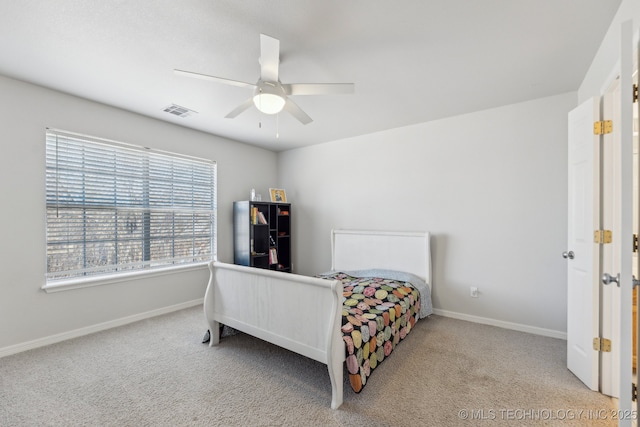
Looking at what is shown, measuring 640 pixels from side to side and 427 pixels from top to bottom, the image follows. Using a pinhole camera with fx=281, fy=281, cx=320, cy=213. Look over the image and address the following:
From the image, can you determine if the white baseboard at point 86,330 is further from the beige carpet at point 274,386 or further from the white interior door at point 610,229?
the white interior door at point 610,229

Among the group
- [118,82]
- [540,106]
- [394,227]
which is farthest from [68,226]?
[540,106]

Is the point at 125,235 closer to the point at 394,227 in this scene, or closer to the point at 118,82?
the point at 118,82

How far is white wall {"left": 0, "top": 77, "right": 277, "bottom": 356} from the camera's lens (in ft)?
8.37

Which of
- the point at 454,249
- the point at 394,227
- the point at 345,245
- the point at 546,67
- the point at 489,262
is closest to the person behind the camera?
A: the point at 546,67

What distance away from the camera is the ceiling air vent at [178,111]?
10.5ft

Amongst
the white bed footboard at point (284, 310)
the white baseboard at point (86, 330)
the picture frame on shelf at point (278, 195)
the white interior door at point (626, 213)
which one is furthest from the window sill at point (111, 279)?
the white interior door at point (626, 213)

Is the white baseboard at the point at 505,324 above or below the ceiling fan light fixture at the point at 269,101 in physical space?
below

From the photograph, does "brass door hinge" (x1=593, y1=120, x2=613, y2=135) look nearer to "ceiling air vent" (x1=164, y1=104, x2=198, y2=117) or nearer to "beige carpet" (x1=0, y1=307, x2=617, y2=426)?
"beige carpet" (x1=0, y1=307, x2=617, y2=426)

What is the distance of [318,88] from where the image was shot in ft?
6.34

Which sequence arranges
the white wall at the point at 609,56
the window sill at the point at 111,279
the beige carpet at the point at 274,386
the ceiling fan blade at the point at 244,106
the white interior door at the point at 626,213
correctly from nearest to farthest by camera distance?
the white interior door at the point at 626,213 → the white wall at the point at 609,56 → the beige carpet at the point at 274,386 → the ceiling fan blade at the point at 244,106 → the window sill at the point at 111,279

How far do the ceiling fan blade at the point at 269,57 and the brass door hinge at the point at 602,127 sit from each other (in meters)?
2.21

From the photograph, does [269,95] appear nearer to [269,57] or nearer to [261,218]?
[269,57]

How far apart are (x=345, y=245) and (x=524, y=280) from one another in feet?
7.22

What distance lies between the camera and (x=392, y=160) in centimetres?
397
